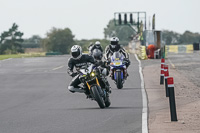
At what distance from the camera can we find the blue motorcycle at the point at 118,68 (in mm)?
20141

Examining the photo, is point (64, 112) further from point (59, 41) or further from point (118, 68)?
point (59, 41)

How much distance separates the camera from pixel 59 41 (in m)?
131

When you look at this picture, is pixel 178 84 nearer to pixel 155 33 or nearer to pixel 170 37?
pixel 155 33

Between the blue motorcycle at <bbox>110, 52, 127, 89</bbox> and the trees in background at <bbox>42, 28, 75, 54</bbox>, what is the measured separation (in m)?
109

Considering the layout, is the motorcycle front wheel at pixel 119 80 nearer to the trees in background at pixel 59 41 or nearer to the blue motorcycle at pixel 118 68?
the blue motorcycle at pixel 118 68

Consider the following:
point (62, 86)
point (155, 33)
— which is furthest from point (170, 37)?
point (62, 86)

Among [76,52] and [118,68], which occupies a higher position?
[76,52]

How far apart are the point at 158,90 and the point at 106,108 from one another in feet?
18.2

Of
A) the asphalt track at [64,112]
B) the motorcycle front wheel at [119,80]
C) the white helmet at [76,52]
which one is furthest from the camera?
the motorcycle front wheel at [119,80]

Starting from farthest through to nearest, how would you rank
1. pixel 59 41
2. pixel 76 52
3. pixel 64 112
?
pixel 59 41, pixel 76 52, pixel 64 112

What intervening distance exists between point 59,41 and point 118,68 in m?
111

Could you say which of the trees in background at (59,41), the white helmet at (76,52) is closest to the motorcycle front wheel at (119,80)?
the white helmet at (76,52)

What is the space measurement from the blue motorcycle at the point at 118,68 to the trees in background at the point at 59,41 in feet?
358

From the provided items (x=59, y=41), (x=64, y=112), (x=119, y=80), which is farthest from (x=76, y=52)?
(x=59, y=41)
